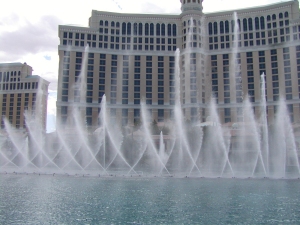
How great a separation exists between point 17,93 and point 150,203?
12919cm

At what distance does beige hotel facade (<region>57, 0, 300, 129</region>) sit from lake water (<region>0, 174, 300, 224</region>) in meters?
66.6

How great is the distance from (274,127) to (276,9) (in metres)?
45.9

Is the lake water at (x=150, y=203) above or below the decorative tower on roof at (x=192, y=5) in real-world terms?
below

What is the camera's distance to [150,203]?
25531 mm

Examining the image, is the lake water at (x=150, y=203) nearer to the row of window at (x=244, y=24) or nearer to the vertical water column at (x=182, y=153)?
the vertical water column at (x=182, y=153)

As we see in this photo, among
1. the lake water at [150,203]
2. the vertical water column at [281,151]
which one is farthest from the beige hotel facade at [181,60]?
the lake water at [150,203]

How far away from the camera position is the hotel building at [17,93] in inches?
5522

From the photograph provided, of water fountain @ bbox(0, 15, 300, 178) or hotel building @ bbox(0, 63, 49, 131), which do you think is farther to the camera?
hotel building @ bbox(0, 63, 49, 131)

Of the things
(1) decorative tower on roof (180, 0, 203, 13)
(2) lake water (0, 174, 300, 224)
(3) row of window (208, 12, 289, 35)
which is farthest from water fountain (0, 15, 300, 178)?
(1) decorative tower on roof (180, 0, 203, 13)

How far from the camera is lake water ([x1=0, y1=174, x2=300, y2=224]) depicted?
20625 mm

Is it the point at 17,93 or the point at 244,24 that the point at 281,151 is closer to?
the point at 244,24

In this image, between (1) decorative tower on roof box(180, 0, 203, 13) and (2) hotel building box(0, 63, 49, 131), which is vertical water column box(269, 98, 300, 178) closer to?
(1) decorative tower on roof box(180, 0, 203, 13)

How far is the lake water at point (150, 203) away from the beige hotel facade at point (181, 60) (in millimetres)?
66600

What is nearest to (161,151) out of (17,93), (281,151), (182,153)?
(182,153)
